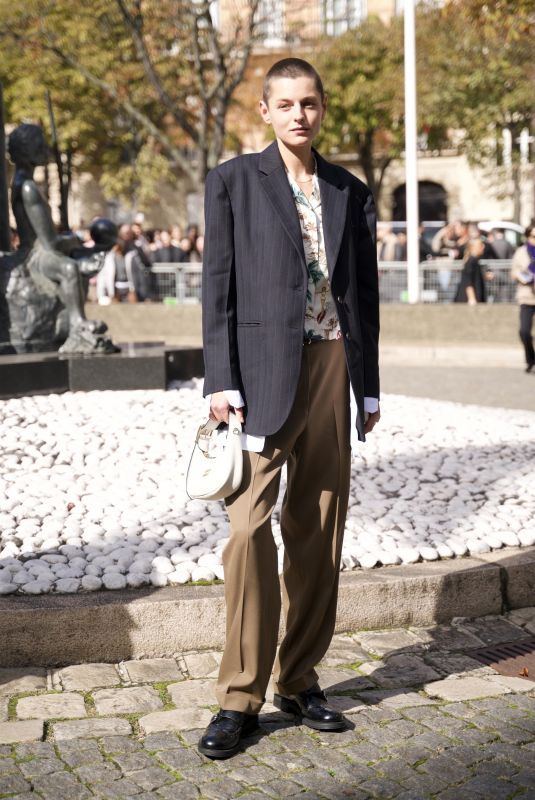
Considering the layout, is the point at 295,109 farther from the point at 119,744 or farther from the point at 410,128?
the point at 410,128

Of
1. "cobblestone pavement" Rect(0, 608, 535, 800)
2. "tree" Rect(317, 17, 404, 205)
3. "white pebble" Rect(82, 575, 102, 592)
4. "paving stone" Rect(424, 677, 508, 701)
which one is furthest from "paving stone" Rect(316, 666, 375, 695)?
"tree" Rect(317, 17, 404, 205)

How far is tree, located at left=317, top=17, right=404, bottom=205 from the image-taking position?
146 ft

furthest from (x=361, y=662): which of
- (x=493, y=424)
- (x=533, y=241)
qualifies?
(x=533, y=241)

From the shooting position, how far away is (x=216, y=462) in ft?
13.1

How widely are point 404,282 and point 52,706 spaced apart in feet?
56.4

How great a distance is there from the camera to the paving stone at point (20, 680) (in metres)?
4.62

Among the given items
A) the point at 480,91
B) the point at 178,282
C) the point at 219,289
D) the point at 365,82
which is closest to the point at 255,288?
the point at 219,289

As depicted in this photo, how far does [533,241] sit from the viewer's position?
1636 cm

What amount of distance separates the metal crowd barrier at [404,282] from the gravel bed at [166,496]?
447 inches

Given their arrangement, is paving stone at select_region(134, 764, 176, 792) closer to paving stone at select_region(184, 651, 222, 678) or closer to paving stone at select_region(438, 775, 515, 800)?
paving stone at select_region(438, 775, 515, 800)

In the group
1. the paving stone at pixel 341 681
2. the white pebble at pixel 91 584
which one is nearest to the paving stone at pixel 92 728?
the paving stone at pixel 341 681

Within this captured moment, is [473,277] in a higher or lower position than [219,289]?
lower

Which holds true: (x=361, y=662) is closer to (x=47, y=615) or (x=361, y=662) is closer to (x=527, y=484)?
(x=47, y=615)

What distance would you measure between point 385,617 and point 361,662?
17.8 inches
